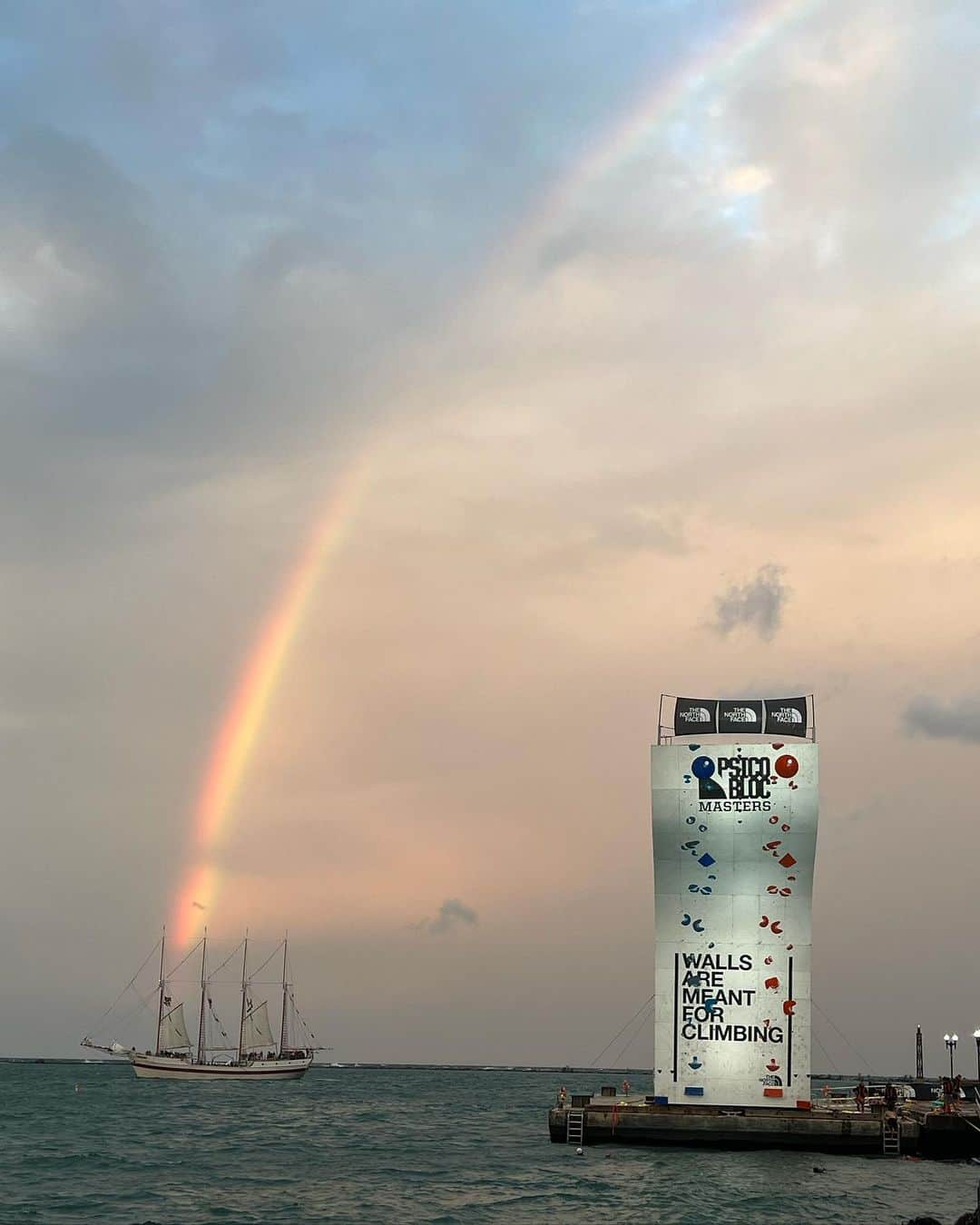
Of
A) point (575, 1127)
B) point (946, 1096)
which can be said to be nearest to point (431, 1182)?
point (575, 1127)

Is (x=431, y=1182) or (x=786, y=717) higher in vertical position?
(x=786, y=717)

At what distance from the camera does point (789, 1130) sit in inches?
2874

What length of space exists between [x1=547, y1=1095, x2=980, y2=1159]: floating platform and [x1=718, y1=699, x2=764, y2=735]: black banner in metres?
20.4

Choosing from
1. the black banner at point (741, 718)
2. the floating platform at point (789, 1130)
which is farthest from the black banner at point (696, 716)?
the floating platform at point (789, 1130)

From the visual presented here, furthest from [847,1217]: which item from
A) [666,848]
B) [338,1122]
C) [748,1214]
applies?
[338,1122]

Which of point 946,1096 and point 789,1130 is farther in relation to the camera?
point 946,1096

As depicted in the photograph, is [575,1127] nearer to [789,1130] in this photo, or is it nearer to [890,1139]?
[789,1130]

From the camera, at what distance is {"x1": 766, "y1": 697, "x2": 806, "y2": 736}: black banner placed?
256 ft

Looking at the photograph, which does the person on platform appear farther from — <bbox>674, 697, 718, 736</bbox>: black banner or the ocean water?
<bbox>674, 697, 718, 736</bbox>: black banner

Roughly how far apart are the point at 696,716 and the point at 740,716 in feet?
8.22

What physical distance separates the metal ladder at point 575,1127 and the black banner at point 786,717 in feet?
80.7

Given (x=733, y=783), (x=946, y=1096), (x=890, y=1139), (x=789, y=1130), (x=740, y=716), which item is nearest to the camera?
(x=789, y=1130)

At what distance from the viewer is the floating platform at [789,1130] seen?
73188 millimetres

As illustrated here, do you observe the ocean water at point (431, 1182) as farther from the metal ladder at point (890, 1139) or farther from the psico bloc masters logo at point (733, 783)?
the psico bloc masters logo at point (733, 783)
